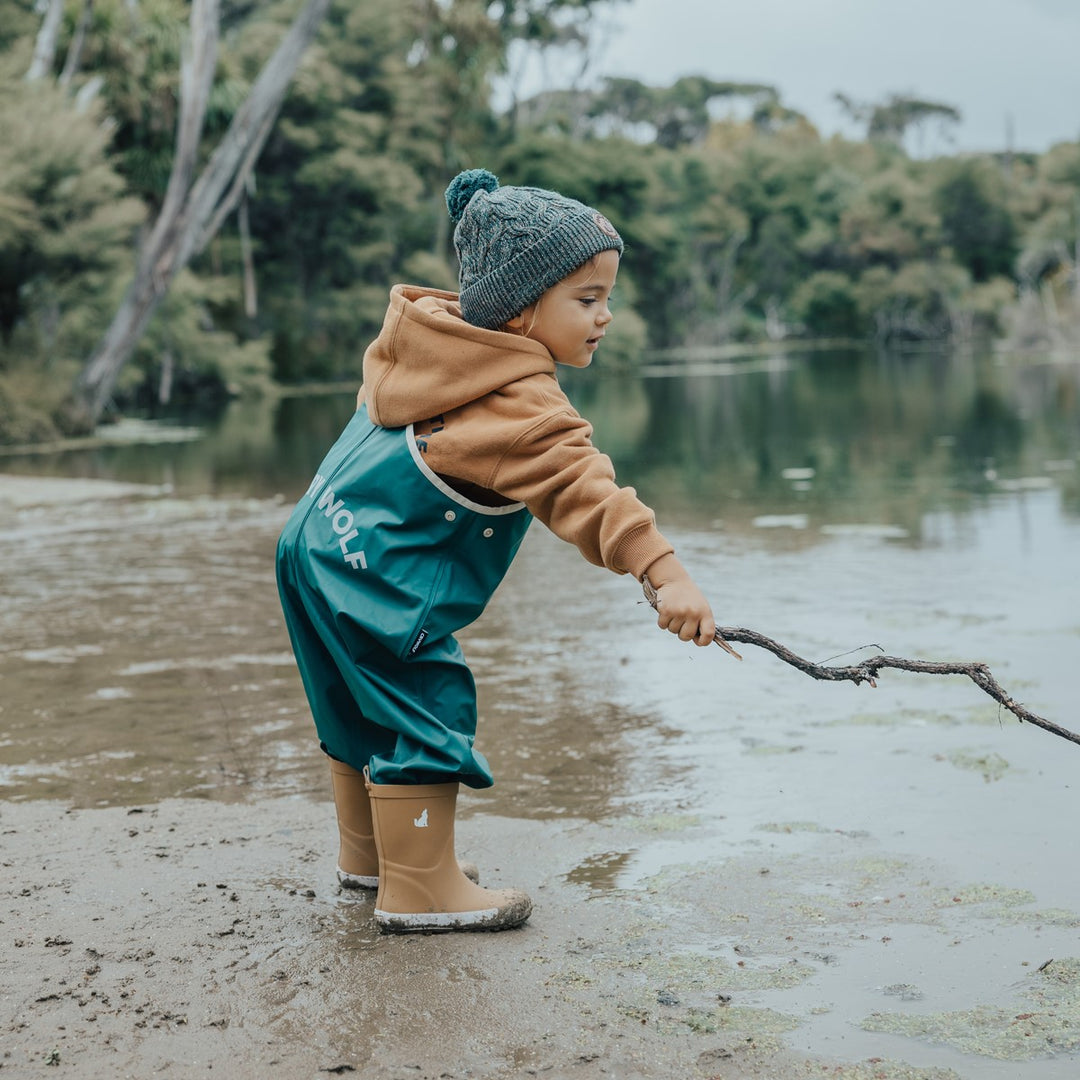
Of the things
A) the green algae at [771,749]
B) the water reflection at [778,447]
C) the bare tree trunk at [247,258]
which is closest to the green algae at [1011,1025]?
the green algae at [771,749]

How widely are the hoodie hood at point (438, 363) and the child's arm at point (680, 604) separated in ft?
1.51

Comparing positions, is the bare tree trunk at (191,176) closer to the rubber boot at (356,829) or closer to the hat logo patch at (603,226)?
the rubber boot at (356,829)

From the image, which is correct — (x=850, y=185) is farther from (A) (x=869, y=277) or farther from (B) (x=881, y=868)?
(B) (x=881, y=868)

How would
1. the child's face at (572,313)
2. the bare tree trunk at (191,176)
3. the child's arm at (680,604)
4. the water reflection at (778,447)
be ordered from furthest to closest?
the bare tree trunk at (191,176) < the water reflection at (778,447) < the child's face at (572,313) < the child's arm at (680,604)

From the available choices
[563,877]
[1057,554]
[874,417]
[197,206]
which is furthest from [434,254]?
[563,877]

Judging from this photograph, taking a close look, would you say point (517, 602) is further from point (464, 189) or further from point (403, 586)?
point (403, 586)

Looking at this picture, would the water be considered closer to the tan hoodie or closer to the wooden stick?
the wooden stick

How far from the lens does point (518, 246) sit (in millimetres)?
2707

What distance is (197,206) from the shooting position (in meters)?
19.7

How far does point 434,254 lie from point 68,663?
129 feet

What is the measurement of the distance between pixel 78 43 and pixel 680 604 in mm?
22942

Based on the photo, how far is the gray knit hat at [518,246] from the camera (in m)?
2.70

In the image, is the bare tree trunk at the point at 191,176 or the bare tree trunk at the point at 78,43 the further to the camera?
the bare tree trunk at the point at 78,43

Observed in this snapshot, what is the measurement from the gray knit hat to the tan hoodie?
98 mm
